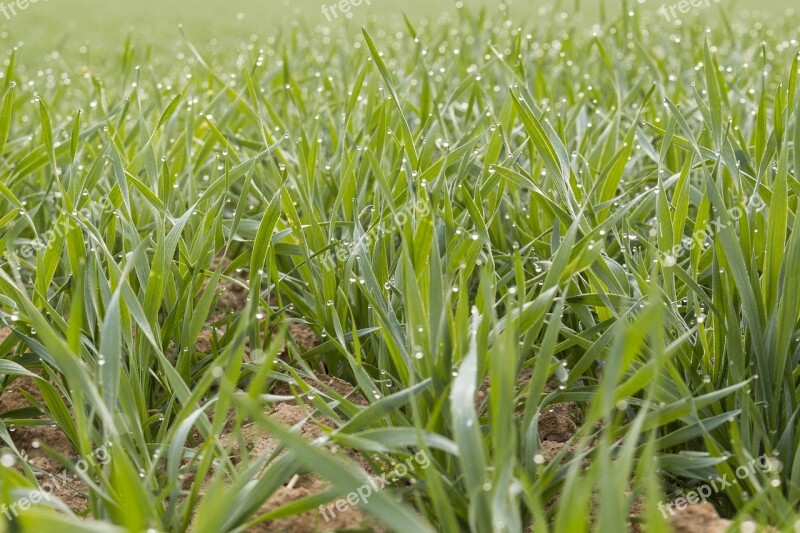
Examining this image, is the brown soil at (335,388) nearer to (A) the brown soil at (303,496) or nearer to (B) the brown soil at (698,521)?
(A) the brown soil at (303,496)

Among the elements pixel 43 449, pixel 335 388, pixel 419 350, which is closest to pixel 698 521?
pixel 419 350

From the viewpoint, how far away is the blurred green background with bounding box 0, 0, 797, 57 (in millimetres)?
6148

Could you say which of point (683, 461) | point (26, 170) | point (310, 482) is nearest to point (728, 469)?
point (683, 461)

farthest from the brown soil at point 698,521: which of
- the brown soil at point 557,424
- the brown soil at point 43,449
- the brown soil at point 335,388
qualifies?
the brown soil at point 43,449

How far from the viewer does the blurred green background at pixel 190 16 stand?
20.2 feet

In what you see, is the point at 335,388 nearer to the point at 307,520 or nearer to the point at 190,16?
the point at 307,520

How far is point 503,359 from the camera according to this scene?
0.85 m

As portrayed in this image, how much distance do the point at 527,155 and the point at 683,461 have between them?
1.17 m

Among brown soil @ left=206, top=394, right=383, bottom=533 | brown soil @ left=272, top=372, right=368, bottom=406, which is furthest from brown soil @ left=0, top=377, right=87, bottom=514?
brown soil @ left=272, top=372, right=368, bottom=406

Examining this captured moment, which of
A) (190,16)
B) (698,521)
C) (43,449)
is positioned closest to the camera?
(698,521)

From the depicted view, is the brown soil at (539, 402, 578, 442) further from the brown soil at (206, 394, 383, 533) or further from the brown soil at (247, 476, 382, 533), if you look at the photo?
the brown soil at (247, 476, 382, 533)

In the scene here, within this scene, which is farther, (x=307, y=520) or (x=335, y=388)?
(x=335, y=388)

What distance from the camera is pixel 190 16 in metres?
8.48

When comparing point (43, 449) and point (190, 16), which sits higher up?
point (190, 16)
